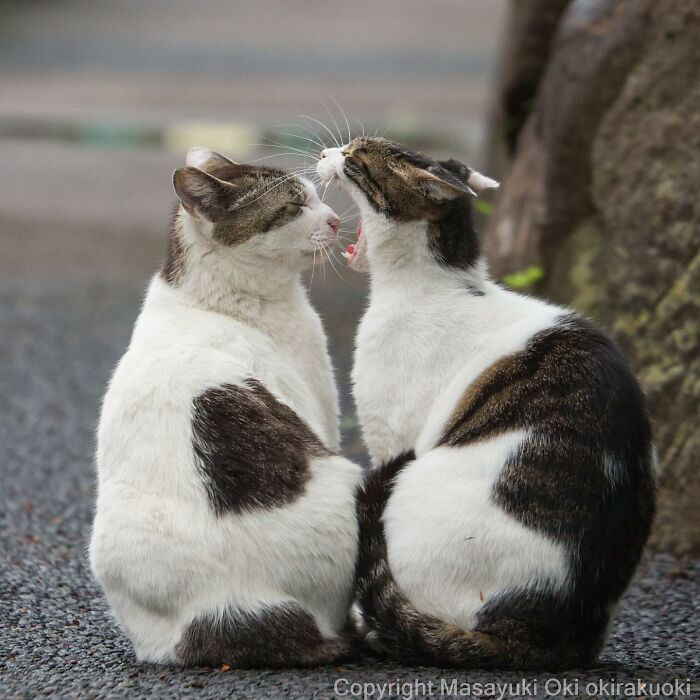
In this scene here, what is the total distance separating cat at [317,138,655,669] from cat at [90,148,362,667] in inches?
7.6

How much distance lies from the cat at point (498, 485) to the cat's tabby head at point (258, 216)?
0.51m

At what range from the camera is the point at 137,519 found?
366cm

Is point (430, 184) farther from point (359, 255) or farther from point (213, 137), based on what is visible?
point (213, 137)

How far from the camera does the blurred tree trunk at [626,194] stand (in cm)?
561

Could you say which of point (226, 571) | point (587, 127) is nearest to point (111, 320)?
point (587, 127)

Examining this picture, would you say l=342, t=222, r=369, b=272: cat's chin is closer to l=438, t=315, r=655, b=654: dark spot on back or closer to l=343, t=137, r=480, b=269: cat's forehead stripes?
l=343, t=137, r=480, b=269: cat's forehead stripes

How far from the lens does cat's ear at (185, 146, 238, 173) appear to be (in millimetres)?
4527

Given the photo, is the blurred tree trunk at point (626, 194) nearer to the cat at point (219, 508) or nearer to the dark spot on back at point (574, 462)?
the dark spot on back at point (574, 462)

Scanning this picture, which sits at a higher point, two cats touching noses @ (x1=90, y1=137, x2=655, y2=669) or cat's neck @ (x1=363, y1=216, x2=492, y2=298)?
cat's neck @ (x1=363, y1=216, x2=492, y2=298)

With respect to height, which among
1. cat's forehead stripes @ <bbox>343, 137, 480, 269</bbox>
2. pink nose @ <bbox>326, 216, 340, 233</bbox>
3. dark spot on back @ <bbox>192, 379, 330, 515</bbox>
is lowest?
dark spot on back @ <bbox>192, 379, 330, 515</bbox>

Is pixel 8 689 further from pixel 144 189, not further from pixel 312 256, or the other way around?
pixel 144 189

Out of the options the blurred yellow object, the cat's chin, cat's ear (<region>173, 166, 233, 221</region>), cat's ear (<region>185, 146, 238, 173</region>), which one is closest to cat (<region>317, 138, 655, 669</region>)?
the cat's chin

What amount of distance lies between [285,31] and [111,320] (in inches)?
572

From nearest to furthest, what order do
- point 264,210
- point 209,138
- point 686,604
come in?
point 264,210 < point 686,604 < point 209,138
